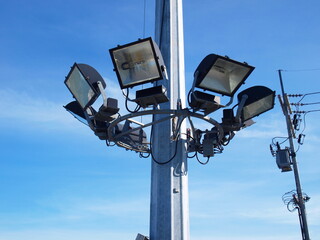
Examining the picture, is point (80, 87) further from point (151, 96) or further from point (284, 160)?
point (284, 160)

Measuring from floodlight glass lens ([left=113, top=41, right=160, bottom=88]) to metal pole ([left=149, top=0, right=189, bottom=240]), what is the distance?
0.70 meters

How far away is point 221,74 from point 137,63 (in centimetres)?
87

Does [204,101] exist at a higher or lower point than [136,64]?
lower

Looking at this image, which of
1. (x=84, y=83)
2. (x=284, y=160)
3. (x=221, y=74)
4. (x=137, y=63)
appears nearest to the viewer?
(x=137, y=63)

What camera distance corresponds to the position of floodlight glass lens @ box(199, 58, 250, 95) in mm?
3806

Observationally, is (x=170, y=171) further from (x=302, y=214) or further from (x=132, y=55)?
(x=302, y=214)

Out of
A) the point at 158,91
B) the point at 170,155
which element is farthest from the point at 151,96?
the point at 170,155

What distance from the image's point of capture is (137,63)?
12.4 feet

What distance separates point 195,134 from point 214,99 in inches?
34.4

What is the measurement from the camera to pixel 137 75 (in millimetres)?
3814

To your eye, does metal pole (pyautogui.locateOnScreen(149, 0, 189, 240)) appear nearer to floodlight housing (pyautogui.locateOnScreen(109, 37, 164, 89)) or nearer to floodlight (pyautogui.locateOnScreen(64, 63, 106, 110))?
floodlight housing (pyautogui.locateOnScreen(109, 37, 164, 89))

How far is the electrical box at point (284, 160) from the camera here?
15.5 m

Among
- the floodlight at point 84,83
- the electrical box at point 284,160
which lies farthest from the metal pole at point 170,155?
the electrical box at point 284,160

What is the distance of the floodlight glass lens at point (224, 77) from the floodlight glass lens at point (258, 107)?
437 millimetres
